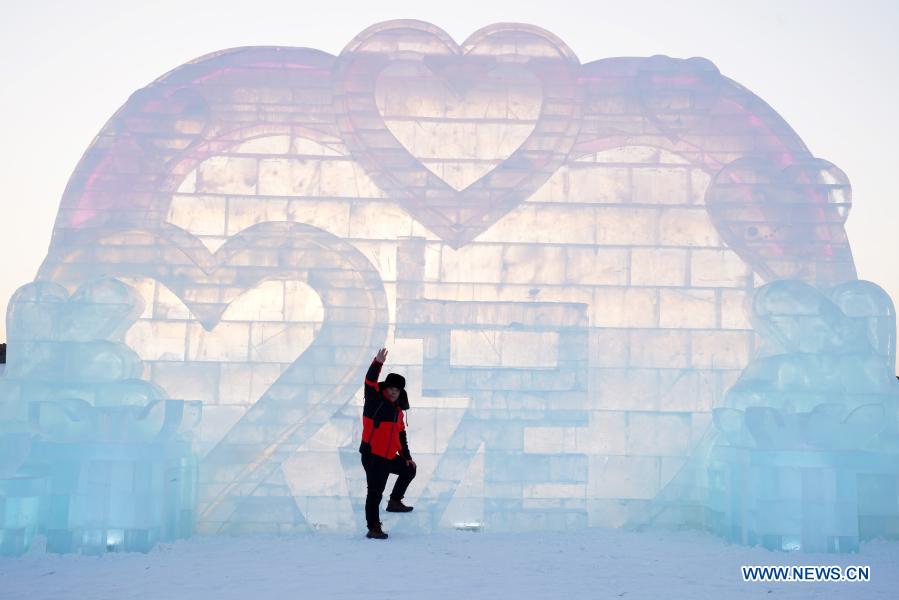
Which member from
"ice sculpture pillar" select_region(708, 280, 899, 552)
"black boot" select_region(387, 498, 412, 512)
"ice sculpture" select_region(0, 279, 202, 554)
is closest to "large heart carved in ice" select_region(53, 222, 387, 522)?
"ice sculpture" select_region(0, 279, 202, 554)

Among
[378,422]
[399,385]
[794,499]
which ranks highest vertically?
[399,385]

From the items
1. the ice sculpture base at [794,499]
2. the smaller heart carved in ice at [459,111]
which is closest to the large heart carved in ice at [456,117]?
the smaller heart carved in ice at [459,111]

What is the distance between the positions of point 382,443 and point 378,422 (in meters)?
0.13

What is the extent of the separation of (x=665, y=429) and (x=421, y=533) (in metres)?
1.83

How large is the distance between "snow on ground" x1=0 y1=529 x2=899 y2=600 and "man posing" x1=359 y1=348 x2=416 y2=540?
24 cm

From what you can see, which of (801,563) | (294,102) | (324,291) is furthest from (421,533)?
(294,102)

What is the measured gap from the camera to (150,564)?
539 cm

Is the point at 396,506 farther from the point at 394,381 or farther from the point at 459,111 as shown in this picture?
the point at 459,111

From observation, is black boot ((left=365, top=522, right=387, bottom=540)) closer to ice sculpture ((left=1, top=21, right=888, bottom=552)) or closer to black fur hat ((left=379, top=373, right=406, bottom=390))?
ice sculpture ((left=1, top=21, right=888, bottom=552))

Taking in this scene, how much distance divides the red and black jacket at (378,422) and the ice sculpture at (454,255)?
0.58 meters

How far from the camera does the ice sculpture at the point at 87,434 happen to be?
5.73 meters

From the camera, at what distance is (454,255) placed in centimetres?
684

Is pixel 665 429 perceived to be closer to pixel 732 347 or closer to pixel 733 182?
pixel 732 347

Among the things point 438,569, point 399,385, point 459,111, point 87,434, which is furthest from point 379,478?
Result: point 459,111
